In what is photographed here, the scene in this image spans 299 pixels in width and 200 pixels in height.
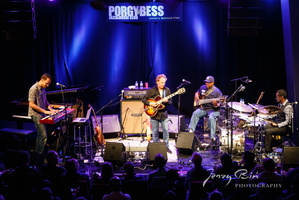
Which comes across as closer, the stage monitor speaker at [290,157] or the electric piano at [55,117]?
the stage monitor speaker at [290,157]

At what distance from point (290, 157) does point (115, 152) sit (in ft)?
13.2

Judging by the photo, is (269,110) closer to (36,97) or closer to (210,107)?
(210,107)

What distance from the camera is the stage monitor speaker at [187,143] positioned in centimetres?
996

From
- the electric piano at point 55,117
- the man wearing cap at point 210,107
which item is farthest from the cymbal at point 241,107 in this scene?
the electric piano at point 55,117

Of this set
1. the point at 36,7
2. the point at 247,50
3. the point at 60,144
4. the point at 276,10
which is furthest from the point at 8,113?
the point at 276,10

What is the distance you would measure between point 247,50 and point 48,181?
9284 millimetres

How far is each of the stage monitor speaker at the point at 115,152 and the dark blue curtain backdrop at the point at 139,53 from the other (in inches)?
154

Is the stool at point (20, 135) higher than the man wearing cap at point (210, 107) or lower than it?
lower

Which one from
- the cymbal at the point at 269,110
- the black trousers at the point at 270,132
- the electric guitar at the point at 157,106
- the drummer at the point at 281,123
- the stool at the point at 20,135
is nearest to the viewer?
the cymbal at the point at 269,110

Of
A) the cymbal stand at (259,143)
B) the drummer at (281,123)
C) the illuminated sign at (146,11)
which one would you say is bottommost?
the cymbal stand at (259,143)

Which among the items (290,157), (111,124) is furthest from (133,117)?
(290,157)

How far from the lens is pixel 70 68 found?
42.7 ft

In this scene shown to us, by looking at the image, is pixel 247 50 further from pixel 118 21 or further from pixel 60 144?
pixel 60 144

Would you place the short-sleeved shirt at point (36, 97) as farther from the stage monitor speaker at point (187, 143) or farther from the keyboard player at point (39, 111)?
the stage monitor speaker at point (187, 143)
